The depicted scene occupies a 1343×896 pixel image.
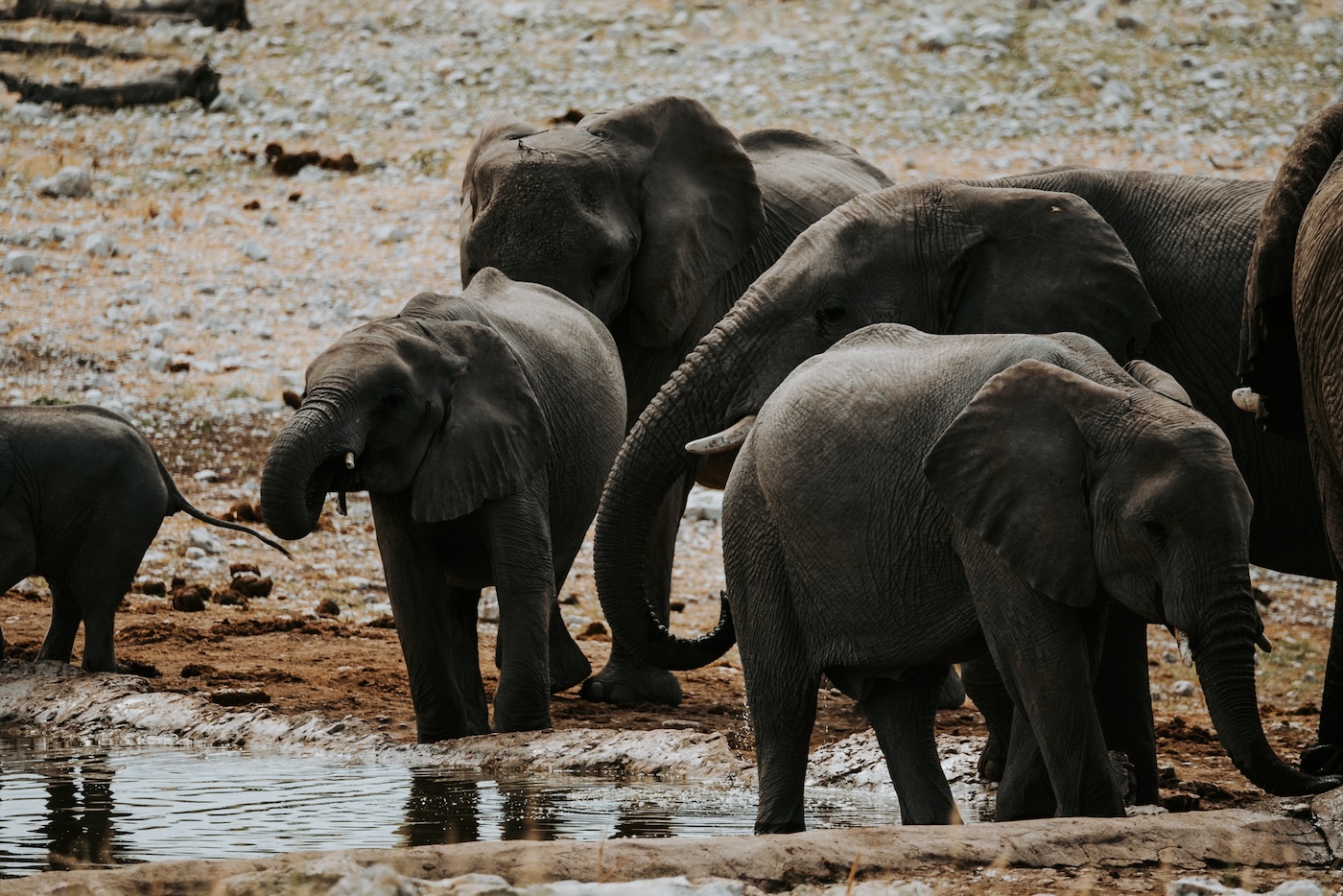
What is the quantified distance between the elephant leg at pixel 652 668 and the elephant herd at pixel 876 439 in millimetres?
19

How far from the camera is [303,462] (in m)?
6.81

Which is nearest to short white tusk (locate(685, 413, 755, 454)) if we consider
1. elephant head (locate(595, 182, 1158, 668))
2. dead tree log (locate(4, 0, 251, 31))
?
elephant head (locate(595, 182, 1158, 668))

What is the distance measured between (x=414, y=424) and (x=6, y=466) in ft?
7.58

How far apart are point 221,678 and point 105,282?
366 inches

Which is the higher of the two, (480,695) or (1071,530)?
(1071,530)

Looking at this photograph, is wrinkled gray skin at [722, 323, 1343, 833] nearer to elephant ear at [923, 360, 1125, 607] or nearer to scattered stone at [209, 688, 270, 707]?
elephant ear at [923, 360, 1125, 607]

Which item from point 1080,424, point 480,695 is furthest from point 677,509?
point 1080,424

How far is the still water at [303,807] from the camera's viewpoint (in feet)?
18.4

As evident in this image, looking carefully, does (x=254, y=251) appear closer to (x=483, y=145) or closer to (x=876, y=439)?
(x=483, y=145)

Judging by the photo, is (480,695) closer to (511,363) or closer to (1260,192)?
(511,363)

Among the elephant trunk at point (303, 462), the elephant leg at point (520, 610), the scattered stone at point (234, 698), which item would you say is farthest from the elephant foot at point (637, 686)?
the elephant trunk at point (303, 462)

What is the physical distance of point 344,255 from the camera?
61.4 ft

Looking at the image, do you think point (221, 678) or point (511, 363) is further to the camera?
point (221, 678)

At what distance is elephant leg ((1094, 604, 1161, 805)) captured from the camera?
20.9ft
